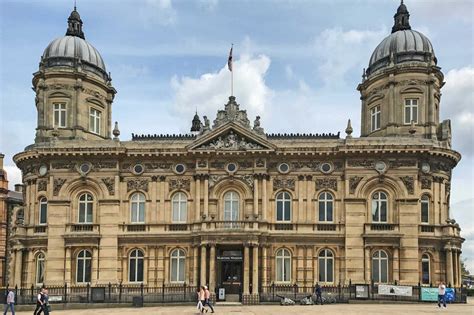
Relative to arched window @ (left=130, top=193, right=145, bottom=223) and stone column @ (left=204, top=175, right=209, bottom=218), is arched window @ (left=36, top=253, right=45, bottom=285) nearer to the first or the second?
arched window @ (left=130, top=193, right=145, bottom=223)

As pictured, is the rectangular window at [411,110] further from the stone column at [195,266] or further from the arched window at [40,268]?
the arched window at [40,268]

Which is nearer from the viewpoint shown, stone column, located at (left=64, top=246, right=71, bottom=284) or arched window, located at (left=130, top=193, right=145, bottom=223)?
stone column, located at (left=64, top=246, right=71, bottom=284)

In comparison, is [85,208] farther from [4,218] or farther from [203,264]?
[4,218]

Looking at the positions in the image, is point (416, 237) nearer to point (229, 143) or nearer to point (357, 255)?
point (357, 255)

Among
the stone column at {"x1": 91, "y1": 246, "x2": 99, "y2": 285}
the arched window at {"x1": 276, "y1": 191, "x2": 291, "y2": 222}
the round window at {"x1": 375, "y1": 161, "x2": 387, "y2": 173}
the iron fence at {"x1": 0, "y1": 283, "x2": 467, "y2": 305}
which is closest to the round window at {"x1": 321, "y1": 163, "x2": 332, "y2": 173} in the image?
the arched window at {"x1": 276, "y1": 191, "x2": 291, "y2": 222}

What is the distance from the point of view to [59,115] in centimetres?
5647

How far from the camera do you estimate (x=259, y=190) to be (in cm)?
5256

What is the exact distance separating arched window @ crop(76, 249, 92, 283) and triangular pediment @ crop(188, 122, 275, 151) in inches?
460

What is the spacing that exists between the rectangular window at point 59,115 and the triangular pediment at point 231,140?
11.8 metres

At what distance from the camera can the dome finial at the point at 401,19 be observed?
5825cm

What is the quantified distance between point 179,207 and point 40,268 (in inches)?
479

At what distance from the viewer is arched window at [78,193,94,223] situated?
5350 cm

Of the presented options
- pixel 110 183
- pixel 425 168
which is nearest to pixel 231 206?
pixel 110 183

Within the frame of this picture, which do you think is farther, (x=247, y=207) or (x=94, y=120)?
(x=94, y=120)
